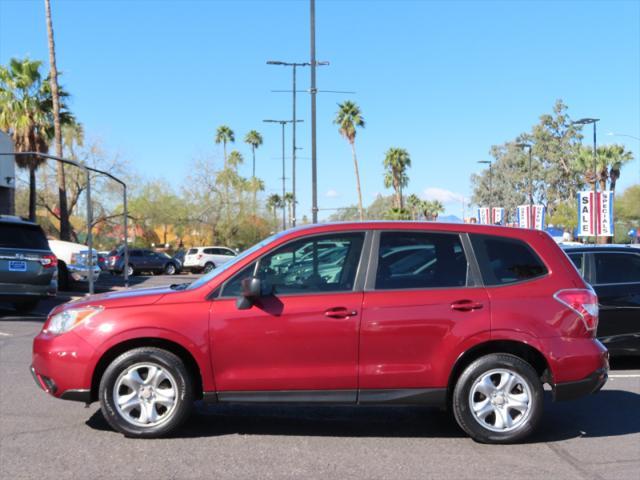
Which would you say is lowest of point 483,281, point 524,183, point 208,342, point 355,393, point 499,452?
point 499,452

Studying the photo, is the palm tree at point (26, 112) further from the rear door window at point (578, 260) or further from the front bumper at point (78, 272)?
the rear door window at point (578, 260)

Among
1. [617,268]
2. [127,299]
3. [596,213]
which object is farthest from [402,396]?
[596,213]

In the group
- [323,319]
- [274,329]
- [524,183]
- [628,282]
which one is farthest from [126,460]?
[524,183]

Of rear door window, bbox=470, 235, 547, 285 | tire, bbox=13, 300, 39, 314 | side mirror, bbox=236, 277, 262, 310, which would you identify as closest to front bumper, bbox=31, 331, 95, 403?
side mirror, bbox=236, 277, 262, 310

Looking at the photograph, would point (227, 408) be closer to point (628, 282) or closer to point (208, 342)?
point (208, 342)

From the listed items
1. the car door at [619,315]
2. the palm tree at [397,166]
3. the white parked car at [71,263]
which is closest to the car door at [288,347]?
the car door at [619,315]

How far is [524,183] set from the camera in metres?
83.8

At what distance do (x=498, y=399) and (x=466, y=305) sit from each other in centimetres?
80

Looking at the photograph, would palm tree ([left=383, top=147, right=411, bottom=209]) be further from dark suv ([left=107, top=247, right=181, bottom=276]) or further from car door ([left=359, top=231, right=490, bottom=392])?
car door ([left=359, top=231, right=490, bottom=392])

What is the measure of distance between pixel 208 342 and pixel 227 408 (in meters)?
1.57

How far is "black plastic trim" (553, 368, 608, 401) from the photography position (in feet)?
18.9

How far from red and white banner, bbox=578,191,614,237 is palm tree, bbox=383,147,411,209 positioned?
47.4 meters

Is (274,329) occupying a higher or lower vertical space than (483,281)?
lower

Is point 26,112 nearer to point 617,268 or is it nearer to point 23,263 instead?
point 23,263
